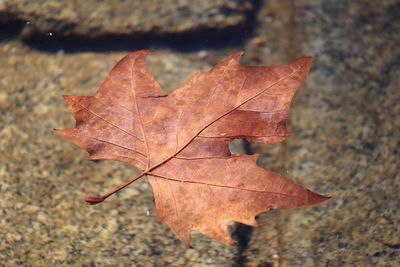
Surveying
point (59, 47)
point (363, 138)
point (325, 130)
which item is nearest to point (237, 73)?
point (325, 130)

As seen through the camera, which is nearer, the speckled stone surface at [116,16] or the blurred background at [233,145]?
the blurred background at [233,145]

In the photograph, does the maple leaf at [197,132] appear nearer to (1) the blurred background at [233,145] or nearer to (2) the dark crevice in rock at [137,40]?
(1) the blurred background at [233,145]

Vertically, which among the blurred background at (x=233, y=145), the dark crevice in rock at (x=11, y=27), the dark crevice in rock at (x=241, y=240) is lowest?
the dark crevice in rock at (x=241, y=240)

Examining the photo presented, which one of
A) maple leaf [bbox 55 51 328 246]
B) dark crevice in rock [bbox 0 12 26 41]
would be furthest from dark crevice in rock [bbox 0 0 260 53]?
maple leaf [bbox 55 51 328 246]

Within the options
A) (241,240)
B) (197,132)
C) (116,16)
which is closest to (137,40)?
(116,16)

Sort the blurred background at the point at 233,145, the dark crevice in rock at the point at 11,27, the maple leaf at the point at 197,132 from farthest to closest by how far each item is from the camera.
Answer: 1. the dark crevice in rock at the point at 11,27
2. the blurred background at the point at 233,145
3. the maple leaf at the point at 197,132

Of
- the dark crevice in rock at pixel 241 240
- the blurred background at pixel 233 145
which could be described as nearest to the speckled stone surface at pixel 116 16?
the blurred background at pixel 233 145
